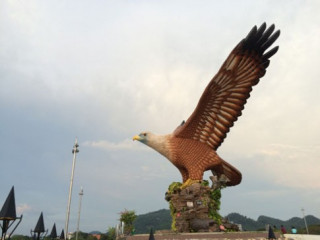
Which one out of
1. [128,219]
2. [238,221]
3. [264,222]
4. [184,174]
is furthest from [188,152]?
[264,222]

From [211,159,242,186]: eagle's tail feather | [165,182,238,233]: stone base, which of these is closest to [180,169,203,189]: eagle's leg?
[165,182,238,233]: stone base

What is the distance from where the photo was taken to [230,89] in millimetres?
13758

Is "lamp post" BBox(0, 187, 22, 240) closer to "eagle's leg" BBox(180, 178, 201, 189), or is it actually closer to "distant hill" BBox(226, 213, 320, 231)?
"eagle's leg" BBox(180, 178, 201, 189)

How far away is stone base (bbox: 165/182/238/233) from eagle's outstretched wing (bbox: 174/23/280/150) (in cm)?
285

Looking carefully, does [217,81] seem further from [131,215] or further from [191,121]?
[131,215]

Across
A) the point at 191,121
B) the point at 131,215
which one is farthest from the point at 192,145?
the point at 131,215

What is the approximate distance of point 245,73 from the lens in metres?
13.6

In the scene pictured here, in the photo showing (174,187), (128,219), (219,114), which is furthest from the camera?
(128,219)

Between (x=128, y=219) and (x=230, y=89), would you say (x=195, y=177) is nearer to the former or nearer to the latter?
(x=230, y=89)

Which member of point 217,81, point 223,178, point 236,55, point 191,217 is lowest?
point 191,217

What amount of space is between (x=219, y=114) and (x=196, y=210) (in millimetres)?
5054

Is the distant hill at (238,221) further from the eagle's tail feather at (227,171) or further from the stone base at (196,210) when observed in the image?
the stone base at (196,210)

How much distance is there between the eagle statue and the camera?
1330cm

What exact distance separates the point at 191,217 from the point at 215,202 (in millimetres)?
1604
